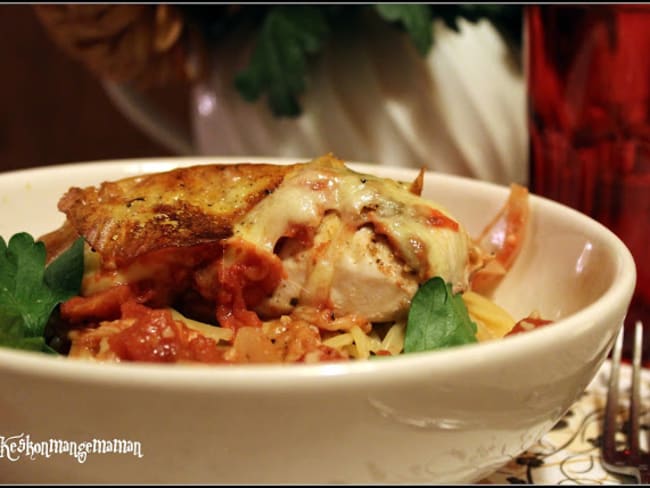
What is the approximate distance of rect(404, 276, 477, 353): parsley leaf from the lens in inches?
44.1

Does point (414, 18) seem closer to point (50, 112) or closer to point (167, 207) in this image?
point (167, 207)

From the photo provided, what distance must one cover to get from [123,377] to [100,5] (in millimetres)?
1802

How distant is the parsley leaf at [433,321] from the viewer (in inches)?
44.1

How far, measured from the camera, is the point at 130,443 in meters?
0.77

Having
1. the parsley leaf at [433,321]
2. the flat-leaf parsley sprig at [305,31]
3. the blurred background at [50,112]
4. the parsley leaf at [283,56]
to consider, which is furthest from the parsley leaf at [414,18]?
the blurred background at [50,112]

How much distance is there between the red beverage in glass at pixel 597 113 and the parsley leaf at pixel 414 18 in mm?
302

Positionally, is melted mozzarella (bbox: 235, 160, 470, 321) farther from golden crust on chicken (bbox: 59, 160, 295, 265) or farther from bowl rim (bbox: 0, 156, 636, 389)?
bowl rim (bbox: 0, 156, 636, 389)

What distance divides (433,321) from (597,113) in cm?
97

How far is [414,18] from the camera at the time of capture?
7.12ft

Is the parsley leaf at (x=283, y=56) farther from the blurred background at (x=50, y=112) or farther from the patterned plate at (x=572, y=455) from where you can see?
the blurred background at (x=50, y=112)

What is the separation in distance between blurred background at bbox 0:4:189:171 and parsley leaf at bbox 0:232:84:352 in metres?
2.61

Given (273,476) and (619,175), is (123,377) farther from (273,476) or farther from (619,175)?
(619,175)

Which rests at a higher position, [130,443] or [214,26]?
[214,26]

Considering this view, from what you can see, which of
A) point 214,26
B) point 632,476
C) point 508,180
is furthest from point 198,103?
point 632,476
